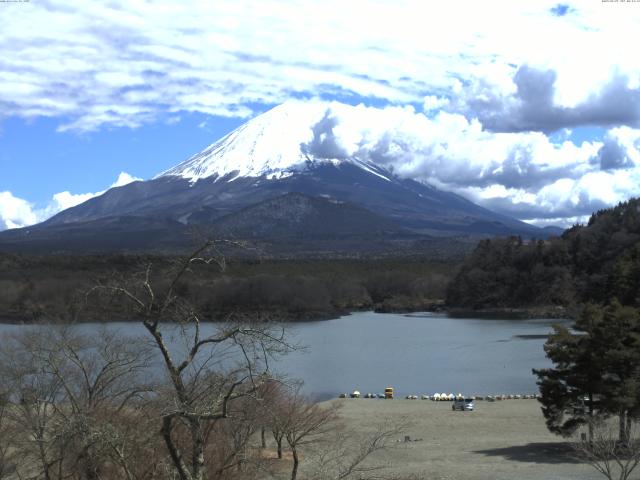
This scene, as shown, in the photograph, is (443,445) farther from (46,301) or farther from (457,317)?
(457,317)

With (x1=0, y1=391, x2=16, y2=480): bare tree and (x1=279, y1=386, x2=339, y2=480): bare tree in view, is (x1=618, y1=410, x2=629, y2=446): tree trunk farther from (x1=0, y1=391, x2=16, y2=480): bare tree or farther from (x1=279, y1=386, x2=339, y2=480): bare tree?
(x1=0, y1=391, x2=16, y2=480): bare tree

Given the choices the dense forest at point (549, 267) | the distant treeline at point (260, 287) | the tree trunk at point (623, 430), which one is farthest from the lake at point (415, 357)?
the dense forest at point (549, 267)

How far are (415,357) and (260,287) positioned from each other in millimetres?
47543

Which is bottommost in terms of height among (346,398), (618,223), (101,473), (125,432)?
(346,398)

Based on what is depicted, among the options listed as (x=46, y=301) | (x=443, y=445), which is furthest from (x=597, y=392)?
(x=46, y=301)

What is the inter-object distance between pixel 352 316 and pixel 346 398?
61.9m

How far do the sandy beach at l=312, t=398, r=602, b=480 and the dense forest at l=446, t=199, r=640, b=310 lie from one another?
6690cm

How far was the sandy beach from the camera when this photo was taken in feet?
71.9

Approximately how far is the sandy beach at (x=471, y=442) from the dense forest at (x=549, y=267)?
6690 centimetres

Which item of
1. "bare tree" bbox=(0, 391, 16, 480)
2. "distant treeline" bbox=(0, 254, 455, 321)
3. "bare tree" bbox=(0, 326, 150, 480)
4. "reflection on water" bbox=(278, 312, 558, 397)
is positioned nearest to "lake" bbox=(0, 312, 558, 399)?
"reflection on water" bbox=(278, 312, 558, 397)

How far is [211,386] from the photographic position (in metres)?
9.39

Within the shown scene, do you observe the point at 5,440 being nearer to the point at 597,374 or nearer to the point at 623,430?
the point at 597,374

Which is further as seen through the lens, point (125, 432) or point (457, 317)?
point (457, 317)

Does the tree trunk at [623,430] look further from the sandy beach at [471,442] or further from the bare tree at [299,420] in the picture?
the bare tree at [299,420]
